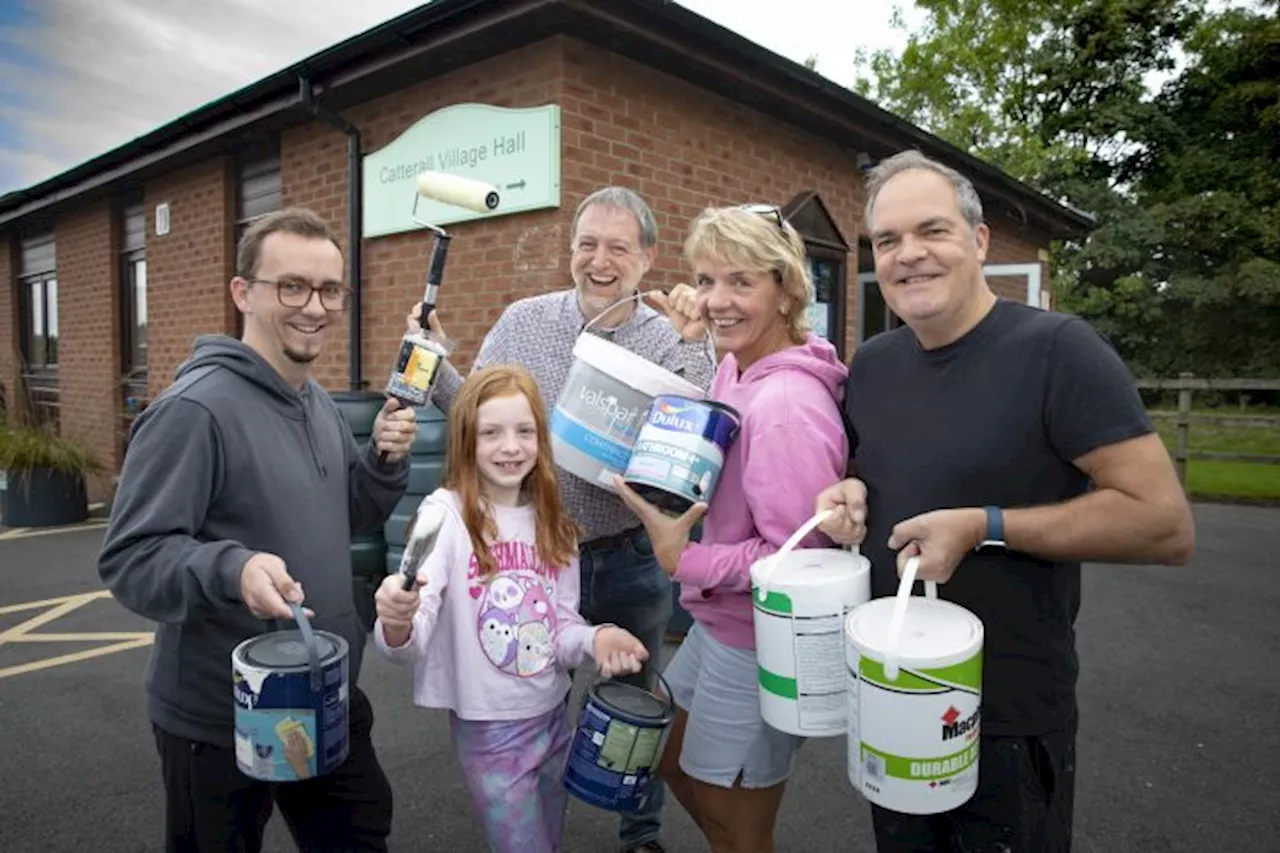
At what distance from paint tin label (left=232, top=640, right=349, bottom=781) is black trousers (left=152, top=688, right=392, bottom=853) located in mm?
257

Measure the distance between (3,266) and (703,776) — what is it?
48.4 ft

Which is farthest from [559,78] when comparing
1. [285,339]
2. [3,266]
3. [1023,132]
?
[1023,132]

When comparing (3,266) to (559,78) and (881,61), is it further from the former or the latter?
(881,61)

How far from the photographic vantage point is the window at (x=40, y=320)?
37.0 ft

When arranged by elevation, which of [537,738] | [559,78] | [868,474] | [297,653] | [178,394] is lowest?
[537,738]

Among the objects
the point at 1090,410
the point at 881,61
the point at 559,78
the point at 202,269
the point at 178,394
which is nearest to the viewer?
the point at 1090,410

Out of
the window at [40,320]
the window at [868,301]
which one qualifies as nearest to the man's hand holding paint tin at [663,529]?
the window at [868,301]

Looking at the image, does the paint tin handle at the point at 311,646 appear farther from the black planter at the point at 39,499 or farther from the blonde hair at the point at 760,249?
the black planter at the point at 39,499

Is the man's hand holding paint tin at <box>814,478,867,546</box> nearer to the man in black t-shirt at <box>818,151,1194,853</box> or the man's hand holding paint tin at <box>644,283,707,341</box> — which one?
the man in black t-shirt at <box>818,151,1194,853</box>

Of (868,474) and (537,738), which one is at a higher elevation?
(868,474)

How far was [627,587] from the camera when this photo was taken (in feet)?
8.42

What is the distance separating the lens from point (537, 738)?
202cm

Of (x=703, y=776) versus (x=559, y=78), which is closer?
(x=703, y=776)

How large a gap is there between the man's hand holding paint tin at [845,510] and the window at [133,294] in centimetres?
955
